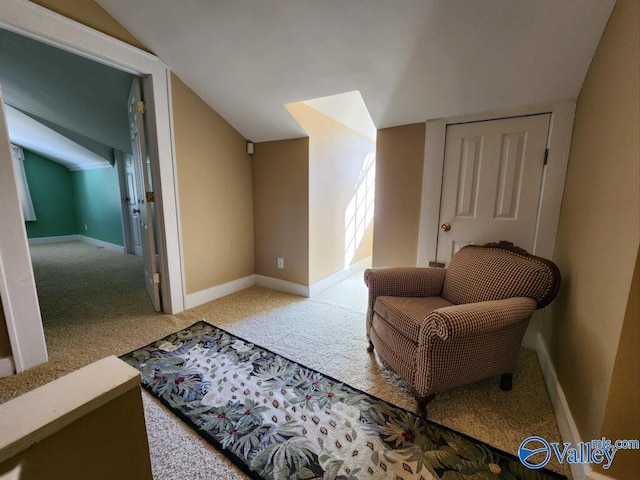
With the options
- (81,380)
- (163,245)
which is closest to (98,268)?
(163,245)

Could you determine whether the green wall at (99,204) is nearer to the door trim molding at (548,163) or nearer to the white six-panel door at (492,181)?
the door trim molding at (548,163)

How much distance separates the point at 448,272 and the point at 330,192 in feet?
5.32

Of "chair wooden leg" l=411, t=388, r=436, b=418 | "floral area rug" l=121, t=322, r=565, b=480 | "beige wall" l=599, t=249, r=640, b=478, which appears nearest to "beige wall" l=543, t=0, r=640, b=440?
"beige wall" l=599, t=249, r=640, b=478

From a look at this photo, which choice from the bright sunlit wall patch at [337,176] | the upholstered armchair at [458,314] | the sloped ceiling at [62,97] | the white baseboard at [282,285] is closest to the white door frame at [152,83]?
the sloped ceiling at [62,97]

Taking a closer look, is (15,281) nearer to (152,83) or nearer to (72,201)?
(152,83)

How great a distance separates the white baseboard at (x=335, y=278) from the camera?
294 centimetres

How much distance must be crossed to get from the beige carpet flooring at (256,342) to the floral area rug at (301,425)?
0.07 metres

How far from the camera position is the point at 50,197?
19.7 feet

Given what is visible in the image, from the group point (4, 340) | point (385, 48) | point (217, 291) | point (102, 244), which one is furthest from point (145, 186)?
point (102, 244)

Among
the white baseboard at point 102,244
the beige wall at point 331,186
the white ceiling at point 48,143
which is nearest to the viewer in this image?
the beige wall at point 331,186

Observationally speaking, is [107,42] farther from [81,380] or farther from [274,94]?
[81,380]

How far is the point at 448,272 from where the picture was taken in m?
1.85

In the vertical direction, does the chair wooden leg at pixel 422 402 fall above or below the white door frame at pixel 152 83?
below

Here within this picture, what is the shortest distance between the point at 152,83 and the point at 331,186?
183cm
